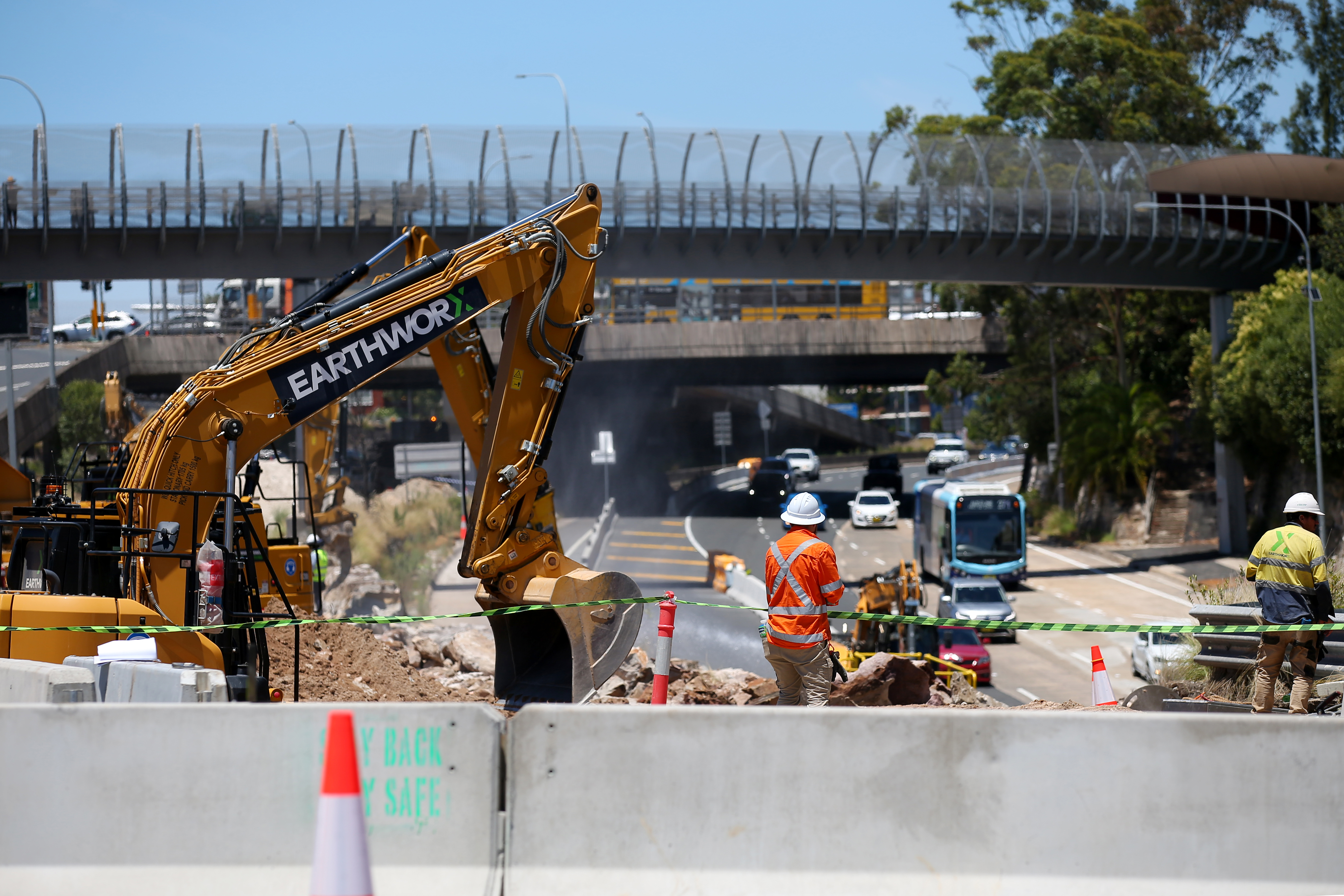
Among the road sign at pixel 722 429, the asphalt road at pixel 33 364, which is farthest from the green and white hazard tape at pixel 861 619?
the road sign at pixel 722 429

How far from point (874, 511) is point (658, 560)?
1462 centimetres

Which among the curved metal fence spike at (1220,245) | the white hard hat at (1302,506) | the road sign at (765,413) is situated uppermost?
the curved metal fence spike at (1220,245)

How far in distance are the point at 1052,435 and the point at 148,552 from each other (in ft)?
156

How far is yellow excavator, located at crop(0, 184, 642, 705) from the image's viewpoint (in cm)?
936

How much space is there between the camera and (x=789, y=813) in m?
5.17

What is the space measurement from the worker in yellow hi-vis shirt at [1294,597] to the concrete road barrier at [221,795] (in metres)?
6.18

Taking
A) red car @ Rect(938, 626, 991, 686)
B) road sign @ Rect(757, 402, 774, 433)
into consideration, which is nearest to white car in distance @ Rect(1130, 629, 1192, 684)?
red car @ Rect(938, 626, 991, 686)

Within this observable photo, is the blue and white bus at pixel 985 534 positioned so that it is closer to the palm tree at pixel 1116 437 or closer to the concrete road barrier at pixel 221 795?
the palm tree at pixel 1116 437

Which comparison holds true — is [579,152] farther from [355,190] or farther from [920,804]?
[920,804]

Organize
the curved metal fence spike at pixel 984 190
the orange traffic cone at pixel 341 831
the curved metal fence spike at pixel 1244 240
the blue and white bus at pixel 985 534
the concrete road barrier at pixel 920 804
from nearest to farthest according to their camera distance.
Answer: the orange traffic cone at pixel 341 831 < the concrete road barrier at pixel 920 804 < the curved metal fence spike at pixel 984 190 < the curved metal fence spike at pixel 1244 240 < the blue and white bus at pixel 985 534

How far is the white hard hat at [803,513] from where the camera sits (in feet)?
27.9

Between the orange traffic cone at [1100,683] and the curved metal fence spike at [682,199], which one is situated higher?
the curved metal fence spike at [682,199]

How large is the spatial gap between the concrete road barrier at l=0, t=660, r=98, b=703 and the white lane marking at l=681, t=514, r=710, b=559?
26277 mm

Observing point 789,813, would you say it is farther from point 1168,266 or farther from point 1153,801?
point 1168,266
